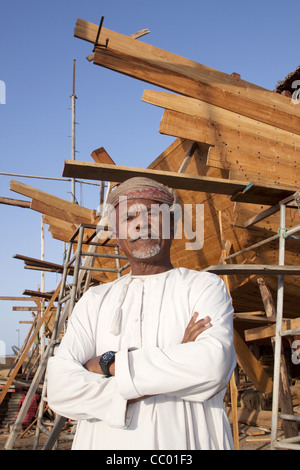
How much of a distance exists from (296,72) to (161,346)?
1249 cm

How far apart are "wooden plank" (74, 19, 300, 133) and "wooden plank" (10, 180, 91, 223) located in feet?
15.5

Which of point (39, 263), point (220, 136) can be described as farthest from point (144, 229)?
point (39, 263)

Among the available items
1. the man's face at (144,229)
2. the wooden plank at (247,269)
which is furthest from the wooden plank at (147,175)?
the man's face at (144,229)

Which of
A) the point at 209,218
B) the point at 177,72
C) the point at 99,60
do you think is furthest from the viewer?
the point at 209,218

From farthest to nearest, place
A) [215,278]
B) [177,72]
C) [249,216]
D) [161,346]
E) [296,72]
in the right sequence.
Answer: [296,72] < [249,216] < [177,72] < [215,278] < [161,346]

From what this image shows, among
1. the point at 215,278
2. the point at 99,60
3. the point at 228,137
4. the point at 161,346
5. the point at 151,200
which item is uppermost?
the point at 99,60

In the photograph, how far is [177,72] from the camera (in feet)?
17.5

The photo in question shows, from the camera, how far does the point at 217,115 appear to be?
564 cm

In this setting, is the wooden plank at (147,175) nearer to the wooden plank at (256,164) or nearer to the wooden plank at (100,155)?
the wooden plank at (256,164)

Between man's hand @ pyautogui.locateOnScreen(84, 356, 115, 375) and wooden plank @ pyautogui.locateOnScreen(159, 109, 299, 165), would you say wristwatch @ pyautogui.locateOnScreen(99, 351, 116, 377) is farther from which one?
wooden plank @ pyautogui.locateOnScreen(159, 109, 299, 165)

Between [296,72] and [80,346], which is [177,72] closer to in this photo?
[80,346]

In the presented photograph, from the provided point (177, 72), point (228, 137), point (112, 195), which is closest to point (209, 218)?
point (228, 137)

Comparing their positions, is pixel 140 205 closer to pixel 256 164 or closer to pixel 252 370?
pixel 256 164

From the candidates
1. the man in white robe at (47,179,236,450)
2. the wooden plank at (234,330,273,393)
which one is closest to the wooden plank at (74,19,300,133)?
the man in white robe at (47,179,236,450)
